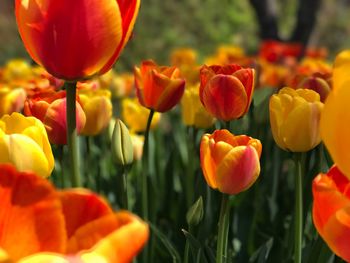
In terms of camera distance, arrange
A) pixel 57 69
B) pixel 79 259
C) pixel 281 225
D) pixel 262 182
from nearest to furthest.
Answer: pixel 79 259
pixel 57 69
pixel 281 225
pixel 262 182

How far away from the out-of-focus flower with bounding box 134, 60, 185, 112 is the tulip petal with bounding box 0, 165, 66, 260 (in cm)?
51

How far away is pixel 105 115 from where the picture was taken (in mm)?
1020

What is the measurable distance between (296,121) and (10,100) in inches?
22.2

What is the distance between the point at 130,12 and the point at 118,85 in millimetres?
1284

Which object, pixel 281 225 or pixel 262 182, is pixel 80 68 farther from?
pixel 262 182

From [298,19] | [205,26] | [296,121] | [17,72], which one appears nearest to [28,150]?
[296,121]

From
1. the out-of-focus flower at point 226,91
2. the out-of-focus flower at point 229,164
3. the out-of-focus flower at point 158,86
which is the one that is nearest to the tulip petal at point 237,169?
the out-of-focus flower at point 229,164

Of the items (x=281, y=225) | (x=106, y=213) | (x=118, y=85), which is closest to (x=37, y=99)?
(x=106, y=213)

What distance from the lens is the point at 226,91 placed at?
2.69 feet

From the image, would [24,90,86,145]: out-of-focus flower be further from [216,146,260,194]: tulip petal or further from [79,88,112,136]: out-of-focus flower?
[216,146,260,194]: tulip petal

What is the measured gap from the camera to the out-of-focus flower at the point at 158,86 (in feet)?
3.10

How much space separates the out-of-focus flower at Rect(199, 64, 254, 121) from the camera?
83 centimetres

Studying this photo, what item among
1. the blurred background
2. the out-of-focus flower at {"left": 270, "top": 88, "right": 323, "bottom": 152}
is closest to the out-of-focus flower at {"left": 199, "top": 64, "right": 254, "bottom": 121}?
the out-of-focus flower at {"left": 270, "top": 88, "right": 323, "bottom": 152}

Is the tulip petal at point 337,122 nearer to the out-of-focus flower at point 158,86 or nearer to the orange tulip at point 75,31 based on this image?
the orange tulip at point 75,31
